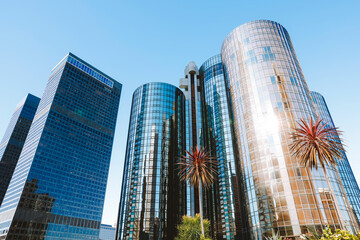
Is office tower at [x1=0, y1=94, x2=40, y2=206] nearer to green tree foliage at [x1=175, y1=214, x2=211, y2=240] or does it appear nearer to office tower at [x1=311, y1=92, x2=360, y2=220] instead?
green tree foliage at [x1=175, y1=214, x2=211, y2=240]

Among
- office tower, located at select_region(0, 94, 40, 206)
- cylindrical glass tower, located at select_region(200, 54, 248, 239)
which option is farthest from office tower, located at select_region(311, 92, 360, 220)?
office tower, located at select_region(0, 94, 40, 206)

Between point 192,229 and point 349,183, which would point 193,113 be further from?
point 349,183

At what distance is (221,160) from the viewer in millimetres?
83938

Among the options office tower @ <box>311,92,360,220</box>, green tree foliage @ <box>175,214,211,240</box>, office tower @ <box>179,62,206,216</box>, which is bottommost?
green tree foliage @ <box>175,214,211,240</box>

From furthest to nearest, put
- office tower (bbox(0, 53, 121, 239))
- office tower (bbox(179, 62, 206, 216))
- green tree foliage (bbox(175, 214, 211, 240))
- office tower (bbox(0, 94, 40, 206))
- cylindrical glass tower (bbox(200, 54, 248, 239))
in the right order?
1. office tower (bbox(0, 94, 40, 206))
2. office tower (bbox(0, 53, 121, 239))
3. office tower (bbox(179, 62, 206, 216))
4. cylindrical glass tower (bbox(200, 54, 248, 239))
5. green tree foliage (bbox(175, 214, 211, 240))

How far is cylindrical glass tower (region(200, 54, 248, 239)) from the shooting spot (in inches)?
2881

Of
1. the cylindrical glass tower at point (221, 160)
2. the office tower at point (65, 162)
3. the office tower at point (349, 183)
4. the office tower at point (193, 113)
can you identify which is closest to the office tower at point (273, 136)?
the cylindrical glass tower at point (221, 160)

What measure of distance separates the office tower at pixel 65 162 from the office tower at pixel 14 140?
115 feet

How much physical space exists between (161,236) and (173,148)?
102ft

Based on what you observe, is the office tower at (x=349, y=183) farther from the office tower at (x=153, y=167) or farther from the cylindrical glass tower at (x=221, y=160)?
the office tower at (x=153, y=167)

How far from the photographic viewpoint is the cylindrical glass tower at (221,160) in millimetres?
73188

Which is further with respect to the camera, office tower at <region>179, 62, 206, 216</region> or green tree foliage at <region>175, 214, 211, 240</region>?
office tower at <region>179, 62, 206, 216</region>

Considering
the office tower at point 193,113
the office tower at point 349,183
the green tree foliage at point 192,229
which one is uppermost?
the office tower at point 193,113

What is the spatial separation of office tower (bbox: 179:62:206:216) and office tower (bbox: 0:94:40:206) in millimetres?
149570
